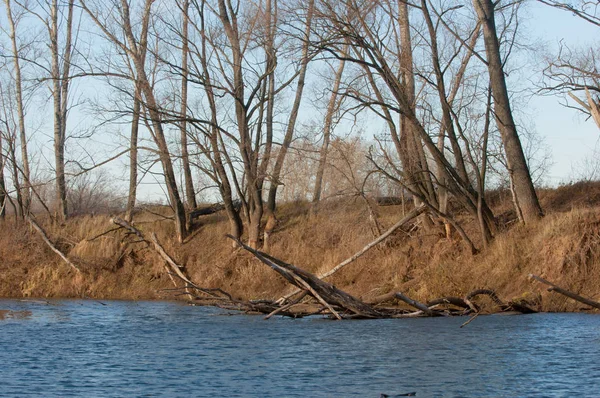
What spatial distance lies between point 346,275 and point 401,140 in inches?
164

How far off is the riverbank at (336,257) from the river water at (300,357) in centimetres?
234

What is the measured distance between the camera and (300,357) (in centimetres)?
1272

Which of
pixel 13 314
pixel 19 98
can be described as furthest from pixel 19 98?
pixel 13 314

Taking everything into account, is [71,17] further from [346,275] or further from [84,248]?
[346,275]

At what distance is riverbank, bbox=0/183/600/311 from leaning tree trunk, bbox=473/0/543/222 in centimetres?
73

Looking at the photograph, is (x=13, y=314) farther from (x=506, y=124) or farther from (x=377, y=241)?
(x=506, y=124)

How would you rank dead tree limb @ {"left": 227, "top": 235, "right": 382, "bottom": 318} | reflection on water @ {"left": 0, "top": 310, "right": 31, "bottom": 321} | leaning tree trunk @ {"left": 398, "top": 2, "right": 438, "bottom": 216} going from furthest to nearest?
leaning tree trunk @ {"left": 398, "top": 2, "right": 438, "bottom": 216}
reflection on water @ {"left": 0, "top": 310, "right": 31, "bottom": 321}
dead tree limb @ {"left": 227, "top": 235, "right": 382, "bottom": 318}

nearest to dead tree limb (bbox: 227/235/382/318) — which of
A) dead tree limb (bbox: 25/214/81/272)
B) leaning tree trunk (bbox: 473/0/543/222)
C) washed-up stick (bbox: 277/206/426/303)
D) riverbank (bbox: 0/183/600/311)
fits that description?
riverbank (bbox: 0/183/600/311)

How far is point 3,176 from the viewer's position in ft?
110

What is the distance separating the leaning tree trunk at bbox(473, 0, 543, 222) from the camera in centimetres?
2242

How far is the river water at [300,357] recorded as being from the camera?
1027 cm

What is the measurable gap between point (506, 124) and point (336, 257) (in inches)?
244

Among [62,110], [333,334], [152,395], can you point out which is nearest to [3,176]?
[62,110]

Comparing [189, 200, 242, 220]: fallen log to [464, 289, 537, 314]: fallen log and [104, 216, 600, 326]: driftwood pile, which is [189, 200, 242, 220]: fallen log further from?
[464, 289, 537, 314]: fallen log
